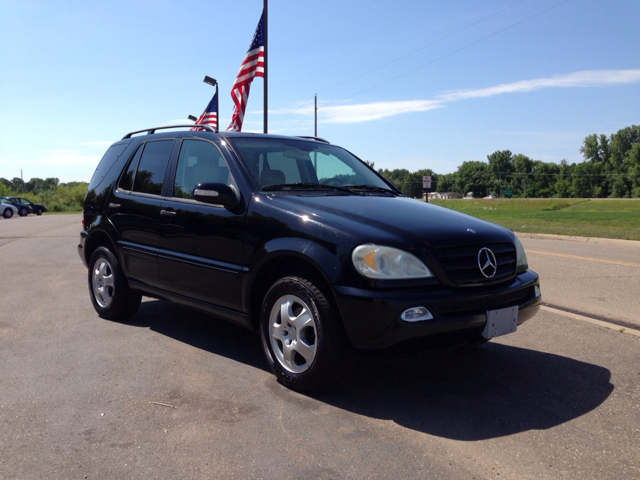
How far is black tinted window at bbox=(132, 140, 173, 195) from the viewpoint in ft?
16.9

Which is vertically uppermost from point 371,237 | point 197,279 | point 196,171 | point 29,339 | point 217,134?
point 217,134

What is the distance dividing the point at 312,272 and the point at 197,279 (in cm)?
122

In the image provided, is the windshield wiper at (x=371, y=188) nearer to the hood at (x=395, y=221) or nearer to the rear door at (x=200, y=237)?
the hood at (x=395, y=221)

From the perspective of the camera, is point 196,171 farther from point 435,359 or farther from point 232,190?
point 435,359

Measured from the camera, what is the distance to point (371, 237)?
136 inches

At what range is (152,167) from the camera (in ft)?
17.5

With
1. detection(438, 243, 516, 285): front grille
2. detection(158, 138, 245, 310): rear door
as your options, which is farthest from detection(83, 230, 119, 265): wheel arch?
detection(438, 243, 516, 285): front grille

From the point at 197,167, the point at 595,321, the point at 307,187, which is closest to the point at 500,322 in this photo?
the point at 307,187

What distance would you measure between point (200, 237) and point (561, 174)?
156293mm

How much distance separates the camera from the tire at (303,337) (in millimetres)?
3453

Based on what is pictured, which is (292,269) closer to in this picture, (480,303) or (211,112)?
(480,303)

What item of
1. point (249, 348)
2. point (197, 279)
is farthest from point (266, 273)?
point (249, 348)

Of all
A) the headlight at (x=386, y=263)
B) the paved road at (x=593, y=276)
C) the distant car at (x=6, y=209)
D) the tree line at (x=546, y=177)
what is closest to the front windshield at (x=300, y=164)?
the headlight at (x=386, y=263)

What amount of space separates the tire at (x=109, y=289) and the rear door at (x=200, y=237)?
35.4 inches
